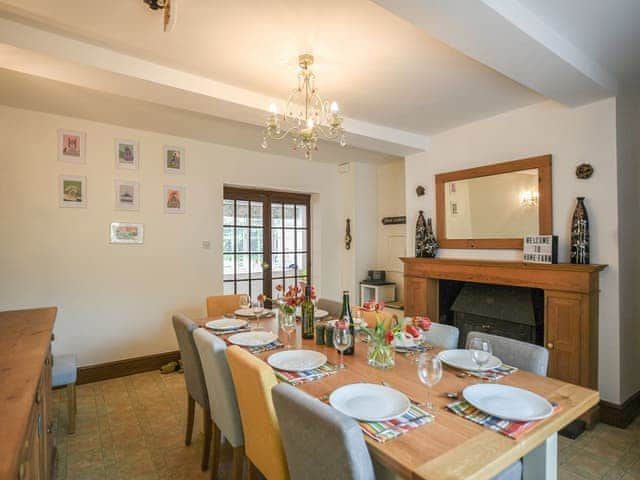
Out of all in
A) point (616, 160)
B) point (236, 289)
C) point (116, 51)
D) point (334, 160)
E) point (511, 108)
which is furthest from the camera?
point (334, 160)

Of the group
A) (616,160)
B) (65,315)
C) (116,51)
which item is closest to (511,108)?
(616,160)

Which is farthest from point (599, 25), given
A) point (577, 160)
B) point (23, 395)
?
point (23, 395)

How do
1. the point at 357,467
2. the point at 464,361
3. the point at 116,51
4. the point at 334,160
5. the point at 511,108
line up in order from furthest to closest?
the point at 334,160 → the point at 511,108 → the point at 116,51 → the point at 464,361 → the point at 357,467

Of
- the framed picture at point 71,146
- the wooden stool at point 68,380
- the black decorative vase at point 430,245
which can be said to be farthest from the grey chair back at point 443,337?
the framed picture at point 71,146

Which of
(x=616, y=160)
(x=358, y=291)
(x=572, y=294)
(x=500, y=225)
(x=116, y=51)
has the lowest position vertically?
(x=358, y=291)

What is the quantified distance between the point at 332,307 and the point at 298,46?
1966mm

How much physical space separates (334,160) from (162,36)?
322cm

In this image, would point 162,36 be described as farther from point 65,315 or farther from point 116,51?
point 65,315

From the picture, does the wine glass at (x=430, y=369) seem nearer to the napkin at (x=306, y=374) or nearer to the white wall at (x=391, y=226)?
the napkin at (x=306, y=374)

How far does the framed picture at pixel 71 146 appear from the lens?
3.25 m

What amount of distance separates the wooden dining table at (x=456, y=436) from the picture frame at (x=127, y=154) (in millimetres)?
3072

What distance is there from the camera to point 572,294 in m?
2.60

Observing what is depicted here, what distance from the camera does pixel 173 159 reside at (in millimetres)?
3848

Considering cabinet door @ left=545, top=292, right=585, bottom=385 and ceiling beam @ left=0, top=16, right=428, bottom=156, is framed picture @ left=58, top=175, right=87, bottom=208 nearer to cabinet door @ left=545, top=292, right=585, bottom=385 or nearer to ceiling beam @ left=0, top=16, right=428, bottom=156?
ceiling beam @ left=0, top=16, right=428, bottom=156
